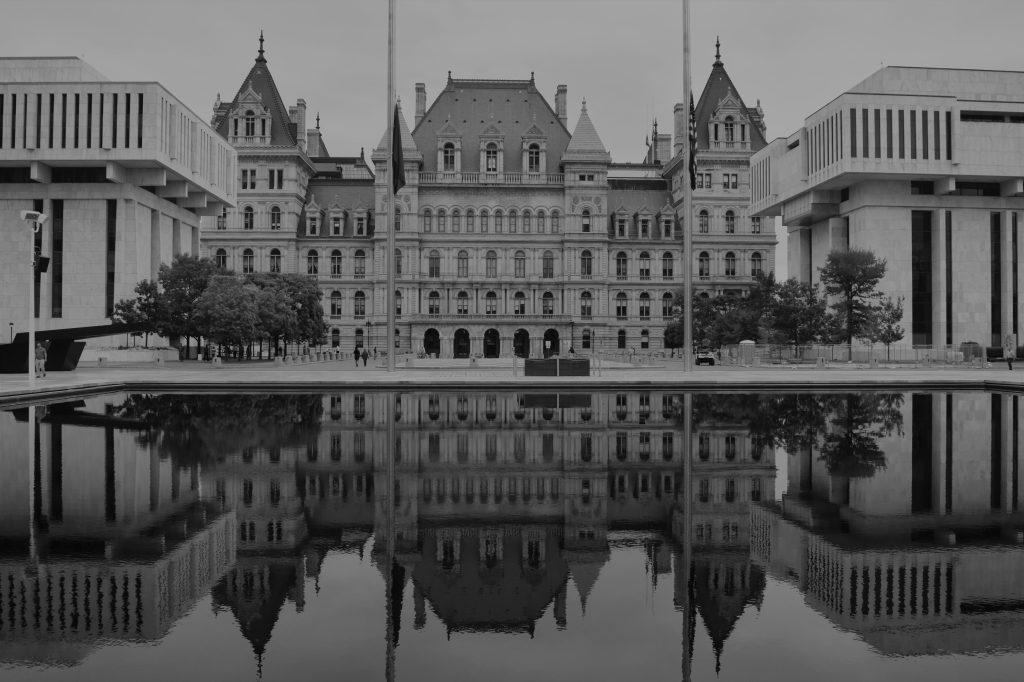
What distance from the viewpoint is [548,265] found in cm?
8494

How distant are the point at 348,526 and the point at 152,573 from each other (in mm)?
2341

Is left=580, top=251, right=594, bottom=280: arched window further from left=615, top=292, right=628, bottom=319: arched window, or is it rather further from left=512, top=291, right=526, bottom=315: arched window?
left=512, top=291, right=526, bottom=315: arched window

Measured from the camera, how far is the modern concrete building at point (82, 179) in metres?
58.0

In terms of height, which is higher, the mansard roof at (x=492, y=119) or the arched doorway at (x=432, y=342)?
the mansard roof at (x=492, y=119)

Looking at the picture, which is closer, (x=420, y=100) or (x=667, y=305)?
(x=667, y=305)

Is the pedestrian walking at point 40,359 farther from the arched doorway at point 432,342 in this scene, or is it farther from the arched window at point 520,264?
the arched window at point 520,264

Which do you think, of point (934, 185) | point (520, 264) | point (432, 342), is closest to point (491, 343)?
point (432, 342)

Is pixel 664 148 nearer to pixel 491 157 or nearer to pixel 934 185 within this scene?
pixel 491 157

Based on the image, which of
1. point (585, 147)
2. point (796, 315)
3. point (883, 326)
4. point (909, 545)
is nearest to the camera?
point (909, 545)

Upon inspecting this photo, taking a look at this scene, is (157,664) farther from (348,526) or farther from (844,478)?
(844,478)

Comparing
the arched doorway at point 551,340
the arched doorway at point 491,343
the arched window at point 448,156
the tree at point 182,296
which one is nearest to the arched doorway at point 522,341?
the arched doorway at point 491,343

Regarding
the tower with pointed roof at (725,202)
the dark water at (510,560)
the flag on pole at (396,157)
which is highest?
the tower with pointed roof at (725,202)

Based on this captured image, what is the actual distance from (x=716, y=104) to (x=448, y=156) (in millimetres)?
30870

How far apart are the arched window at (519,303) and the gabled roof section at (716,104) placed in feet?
85.3
